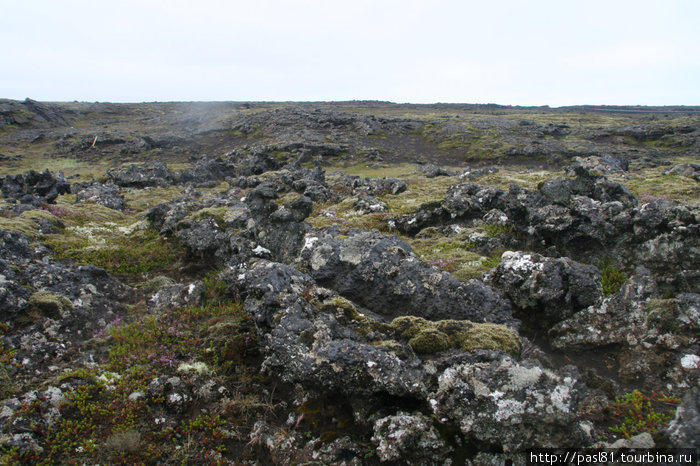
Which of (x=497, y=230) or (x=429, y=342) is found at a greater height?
(x=497, y=230)

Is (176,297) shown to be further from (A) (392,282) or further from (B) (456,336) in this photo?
(B) (456,336)

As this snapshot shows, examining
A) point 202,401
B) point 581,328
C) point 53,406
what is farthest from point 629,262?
point 53,406

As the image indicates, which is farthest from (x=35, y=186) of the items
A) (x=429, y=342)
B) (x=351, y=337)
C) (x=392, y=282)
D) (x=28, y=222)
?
(x=429, y=342)

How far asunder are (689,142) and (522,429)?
77.8 m

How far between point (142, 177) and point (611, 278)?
4056 centimetres

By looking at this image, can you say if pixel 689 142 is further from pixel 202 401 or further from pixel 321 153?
pixel 202 401

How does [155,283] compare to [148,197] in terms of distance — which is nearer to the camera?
[155,283]

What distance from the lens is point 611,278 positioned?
10.3m

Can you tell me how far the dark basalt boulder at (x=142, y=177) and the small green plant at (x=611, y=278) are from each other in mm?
37860

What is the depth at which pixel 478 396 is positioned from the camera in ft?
17.9

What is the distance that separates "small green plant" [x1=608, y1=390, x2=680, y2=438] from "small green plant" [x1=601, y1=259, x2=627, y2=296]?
390cm

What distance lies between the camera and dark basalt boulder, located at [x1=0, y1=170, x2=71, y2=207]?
80.8ft

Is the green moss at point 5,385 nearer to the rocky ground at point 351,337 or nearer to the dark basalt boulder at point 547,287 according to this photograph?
the rocky ground at point 351,337

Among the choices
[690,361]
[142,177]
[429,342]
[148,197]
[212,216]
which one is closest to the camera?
[690,361]
